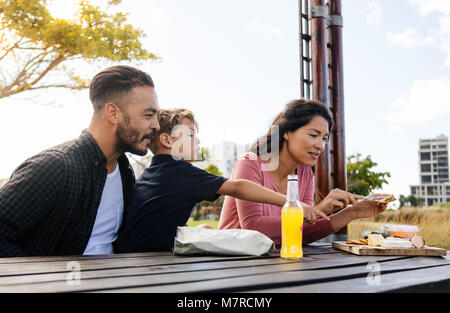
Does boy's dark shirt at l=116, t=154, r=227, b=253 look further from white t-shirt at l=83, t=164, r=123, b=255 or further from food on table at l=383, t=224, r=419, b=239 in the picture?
food on table at l=383, t=224, r=419, b=239

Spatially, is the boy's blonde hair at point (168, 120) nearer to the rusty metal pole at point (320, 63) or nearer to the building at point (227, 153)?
the building at point (227, 153)

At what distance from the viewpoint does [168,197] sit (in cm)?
190

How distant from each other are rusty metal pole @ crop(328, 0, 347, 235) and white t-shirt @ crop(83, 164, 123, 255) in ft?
8.15

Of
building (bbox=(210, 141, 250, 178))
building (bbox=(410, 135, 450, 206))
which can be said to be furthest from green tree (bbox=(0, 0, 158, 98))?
building (bbox=(410, 135, 450, 206))

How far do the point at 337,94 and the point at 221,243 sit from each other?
2.93m

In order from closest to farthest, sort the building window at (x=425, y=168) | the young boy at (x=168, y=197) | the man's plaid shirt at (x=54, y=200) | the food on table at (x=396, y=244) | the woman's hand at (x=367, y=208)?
the man's plaid shirt at (x=54, y=200)
the food on table at (x=396, y=244)
the young boy at (x=168, y=197)
the woman's hand at (x=367, y=208)
the building window at (x=425, y=168)

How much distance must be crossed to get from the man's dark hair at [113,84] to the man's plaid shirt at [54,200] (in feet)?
0.67

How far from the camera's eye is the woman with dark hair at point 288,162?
2125 mm

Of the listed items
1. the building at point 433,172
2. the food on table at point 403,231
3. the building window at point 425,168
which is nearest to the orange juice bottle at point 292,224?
the food on table at point 403,231

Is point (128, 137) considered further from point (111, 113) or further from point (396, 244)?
point (396, 244)

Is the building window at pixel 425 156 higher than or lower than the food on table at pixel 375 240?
higher

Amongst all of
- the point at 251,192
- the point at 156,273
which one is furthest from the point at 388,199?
the point at 156,273

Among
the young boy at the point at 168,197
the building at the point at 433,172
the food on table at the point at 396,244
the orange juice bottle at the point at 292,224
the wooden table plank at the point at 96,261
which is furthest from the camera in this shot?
the building at the point at 433,172

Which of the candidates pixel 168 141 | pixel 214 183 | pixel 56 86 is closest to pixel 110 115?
pixel 168 141
